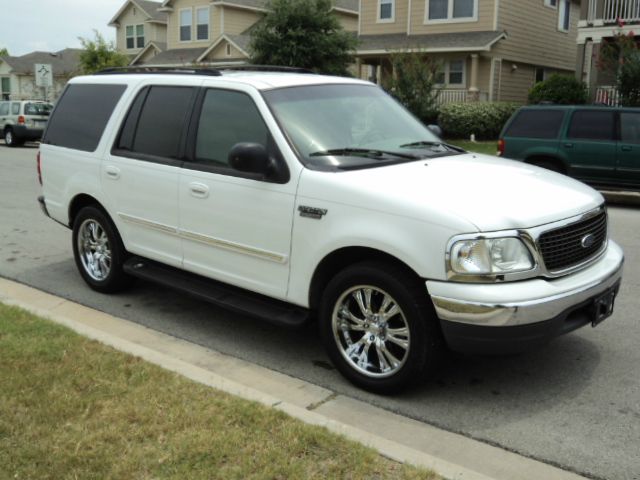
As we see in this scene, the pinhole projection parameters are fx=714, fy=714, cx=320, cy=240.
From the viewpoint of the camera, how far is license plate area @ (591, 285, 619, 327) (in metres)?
4.26

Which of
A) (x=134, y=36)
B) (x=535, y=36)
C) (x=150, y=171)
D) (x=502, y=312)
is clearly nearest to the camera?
(x=502, y=312)

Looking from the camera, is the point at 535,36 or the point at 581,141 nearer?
the point at 581,141

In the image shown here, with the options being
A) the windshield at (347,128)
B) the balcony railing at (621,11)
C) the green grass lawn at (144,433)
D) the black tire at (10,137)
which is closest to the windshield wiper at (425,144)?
the windshield at (347,128)

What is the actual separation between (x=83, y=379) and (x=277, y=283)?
4.43 feet

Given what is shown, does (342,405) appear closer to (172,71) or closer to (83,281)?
(172,71)

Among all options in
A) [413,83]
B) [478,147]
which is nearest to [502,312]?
[478,147]

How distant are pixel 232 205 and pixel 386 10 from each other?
28.4m

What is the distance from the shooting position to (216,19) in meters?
39.2

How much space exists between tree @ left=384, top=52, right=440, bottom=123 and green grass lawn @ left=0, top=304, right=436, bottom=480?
2025cm

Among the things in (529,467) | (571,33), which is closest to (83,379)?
(529,467)

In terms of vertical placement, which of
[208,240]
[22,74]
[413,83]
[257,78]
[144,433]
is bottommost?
[144,433]

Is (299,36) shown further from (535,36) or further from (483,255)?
(483,255)

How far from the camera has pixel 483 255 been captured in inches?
151

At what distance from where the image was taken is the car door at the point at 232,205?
469 centimetres
